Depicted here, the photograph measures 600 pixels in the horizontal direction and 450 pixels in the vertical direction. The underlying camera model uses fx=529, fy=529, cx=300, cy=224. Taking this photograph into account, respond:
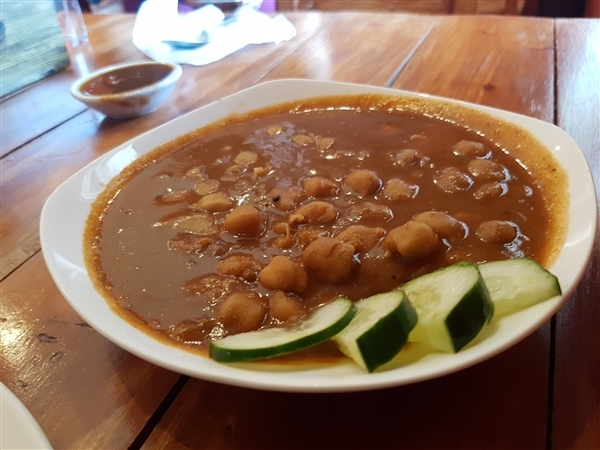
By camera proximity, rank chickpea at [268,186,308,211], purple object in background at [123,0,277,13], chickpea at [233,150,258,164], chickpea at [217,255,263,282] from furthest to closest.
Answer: purple object in background at [123,0,277,13]
chickpea at [233,150,258,164]
chickpea at [268,186,308,211]
chickpea at [217,255,263,282]

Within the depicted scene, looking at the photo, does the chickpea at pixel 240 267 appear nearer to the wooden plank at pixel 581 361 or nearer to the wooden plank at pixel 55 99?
the wooden plank at pixel 581 361

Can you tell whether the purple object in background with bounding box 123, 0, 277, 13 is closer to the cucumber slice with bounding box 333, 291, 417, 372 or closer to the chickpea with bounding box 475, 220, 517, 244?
the chickpea with bounding box 475, 220, 517, 244

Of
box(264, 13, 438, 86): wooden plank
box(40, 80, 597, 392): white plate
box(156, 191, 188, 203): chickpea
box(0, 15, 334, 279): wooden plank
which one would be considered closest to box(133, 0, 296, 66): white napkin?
box(0, 15, 334, 279): wooden plank

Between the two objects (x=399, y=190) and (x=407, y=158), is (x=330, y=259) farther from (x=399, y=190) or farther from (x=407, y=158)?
(x=407, y=158)

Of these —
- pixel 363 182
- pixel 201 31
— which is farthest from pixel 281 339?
pixel 201 31

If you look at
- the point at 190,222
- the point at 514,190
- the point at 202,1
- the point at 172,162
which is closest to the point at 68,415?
the point at 190,222

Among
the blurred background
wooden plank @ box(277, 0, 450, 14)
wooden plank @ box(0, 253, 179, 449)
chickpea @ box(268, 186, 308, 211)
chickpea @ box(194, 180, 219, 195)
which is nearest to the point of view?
wooden plank @ box(0, 253, 179, 449)

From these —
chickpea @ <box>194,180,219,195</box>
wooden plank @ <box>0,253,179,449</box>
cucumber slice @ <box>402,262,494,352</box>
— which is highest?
cucumber slice @ <box>402,262,494,352</box>

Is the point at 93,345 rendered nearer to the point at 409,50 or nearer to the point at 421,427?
the point at 421,427
